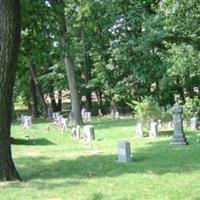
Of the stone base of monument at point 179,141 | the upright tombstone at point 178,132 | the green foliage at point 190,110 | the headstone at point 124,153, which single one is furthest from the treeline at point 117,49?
the stone base of monument at point 179,141

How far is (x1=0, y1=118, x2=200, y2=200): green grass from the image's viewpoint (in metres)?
9.20

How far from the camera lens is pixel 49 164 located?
518 inches

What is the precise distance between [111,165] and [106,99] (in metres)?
37.8

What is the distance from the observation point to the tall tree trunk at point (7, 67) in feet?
34.9

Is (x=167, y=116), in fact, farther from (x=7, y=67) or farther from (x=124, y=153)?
(x=7, y=67)

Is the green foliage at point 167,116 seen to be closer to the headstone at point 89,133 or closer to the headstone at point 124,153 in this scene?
the headstone at point 89,133

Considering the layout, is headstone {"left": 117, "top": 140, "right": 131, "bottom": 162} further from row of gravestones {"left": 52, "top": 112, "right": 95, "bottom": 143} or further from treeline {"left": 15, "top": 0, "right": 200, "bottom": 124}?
row of gravestones {"left": 52, "top": 112, "right": 95, "bottom": 143}

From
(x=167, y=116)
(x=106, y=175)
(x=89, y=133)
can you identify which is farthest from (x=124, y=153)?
(x=167, y=116)

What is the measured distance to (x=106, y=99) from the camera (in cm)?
5044

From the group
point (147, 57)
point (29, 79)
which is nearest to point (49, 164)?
point (147, 57)

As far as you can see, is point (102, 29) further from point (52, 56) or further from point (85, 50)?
point (52, 56)

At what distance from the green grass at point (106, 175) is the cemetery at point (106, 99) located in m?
0.02

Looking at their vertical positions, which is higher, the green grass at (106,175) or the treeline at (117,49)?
the treeline at (117,49)

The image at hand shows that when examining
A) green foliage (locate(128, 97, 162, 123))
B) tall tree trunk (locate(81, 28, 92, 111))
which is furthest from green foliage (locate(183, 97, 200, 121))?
tall tree trunk (locate(81, 28, 92, 111))
